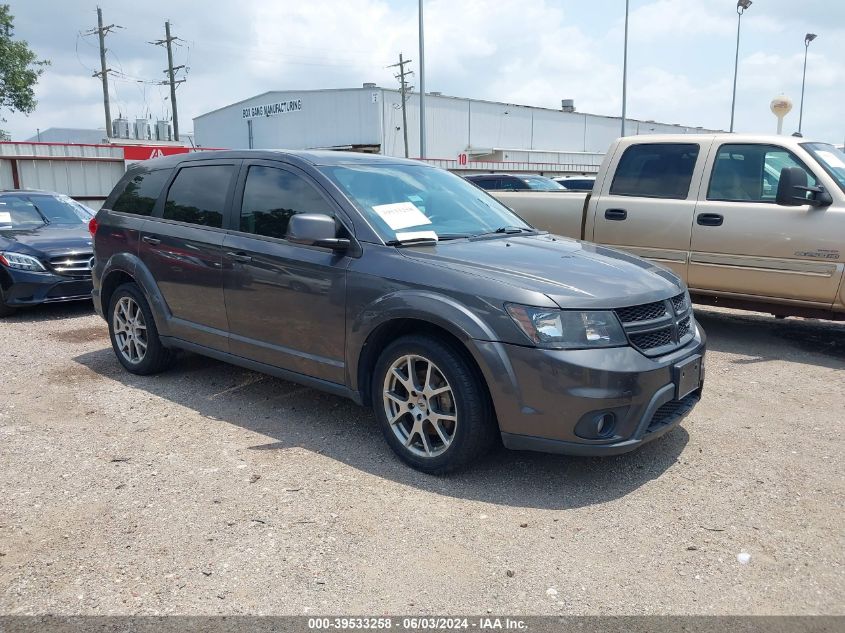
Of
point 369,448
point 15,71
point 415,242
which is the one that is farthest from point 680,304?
point 15,71

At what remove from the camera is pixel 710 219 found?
269 inches

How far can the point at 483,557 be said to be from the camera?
3.13 metres

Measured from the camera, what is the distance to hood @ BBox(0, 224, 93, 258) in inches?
329

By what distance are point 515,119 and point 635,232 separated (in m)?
54.8

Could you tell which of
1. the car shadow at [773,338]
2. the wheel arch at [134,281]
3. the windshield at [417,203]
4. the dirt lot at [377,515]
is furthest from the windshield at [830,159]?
the wheel arch at [134,281]

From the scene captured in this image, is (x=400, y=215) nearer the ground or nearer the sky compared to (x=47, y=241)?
nearer the sky

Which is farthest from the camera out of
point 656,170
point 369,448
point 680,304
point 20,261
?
point 20,261

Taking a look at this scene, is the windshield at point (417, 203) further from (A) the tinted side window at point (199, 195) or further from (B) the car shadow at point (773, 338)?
(B) the car shadow at point (773, 338)

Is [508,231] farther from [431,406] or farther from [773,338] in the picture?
[773,338]

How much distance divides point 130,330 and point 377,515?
10.9 feet

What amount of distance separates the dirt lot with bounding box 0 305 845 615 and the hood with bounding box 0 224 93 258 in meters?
3.52

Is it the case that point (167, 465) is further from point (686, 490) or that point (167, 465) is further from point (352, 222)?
point (686, 490)

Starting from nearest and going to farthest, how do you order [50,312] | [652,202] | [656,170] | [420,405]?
[420,405] < [652,202] < [656,170] < [50,312]

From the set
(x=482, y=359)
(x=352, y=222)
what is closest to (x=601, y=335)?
(x=482, y=359)
